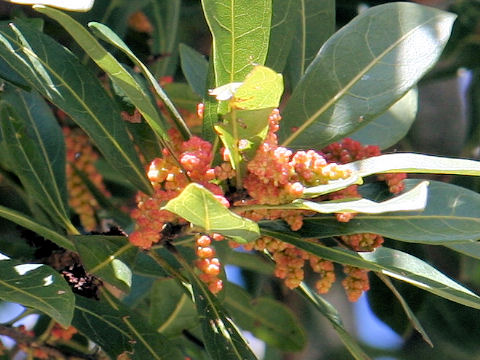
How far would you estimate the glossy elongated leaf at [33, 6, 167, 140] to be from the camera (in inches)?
45.8

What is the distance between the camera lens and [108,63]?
121cm

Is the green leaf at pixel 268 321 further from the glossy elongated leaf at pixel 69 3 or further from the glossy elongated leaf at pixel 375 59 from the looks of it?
the glossy elongated leaf at pixel 69 3

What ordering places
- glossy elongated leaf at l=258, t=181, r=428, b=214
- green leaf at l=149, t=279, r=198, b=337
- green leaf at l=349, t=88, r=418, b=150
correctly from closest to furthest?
1. glossy elongated leaf at l=258, t=181, r=428, b=214
2. green leaf at l=349, t=88, r=418, b=150
3. green leaf at l=149, t=279, r=198, b=337

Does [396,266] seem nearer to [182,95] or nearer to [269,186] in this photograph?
[269,186]

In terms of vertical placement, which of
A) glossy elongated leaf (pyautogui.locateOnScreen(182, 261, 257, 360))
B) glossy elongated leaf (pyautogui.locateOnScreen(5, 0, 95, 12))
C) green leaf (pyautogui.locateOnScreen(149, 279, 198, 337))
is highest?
glossy elongated leaf (pyautogui.locateOnScreen(5, 0, 95, 12))

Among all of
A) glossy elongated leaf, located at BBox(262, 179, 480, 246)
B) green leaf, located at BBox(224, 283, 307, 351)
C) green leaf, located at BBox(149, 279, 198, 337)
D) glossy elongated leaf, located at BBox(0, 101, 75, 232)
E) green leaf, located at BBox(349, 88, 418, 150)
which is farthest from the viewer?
green leaf, located at BBox(224, 283, 307, 351)

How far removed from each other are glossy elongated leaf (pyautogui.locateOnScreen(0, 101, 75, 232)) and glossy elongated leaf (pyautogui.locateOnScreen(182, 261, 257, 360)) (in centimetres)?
30

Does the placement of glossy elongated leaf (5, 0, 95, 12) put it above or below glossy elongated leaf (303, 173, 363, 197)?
above

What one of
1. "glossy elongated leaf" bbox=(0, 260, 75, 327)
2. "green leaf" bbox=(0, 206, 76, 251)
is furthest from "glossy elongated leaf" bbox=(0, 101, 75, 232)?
"glossy elongated leaf" bbox=(0, 260, 75, 327)

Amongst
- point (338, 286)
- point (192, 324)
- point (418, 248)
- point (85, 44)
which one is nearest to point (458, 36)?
point (418, 248)

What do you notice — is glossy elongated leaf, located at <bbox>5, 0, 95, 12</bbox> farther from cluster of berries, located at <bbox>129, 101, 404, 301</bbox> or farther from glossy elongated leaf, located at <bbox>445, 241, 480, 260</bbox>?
glossy elongated leaf, located at <bbox>445, 241, 480, 260</bbox>

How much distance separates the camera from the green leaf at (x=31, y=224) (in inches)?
54.6

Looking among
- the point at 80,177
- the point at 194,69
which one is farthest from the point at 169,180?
the point at 80,177

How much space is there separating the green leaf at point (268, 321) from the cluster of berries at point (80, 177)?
46 cm
